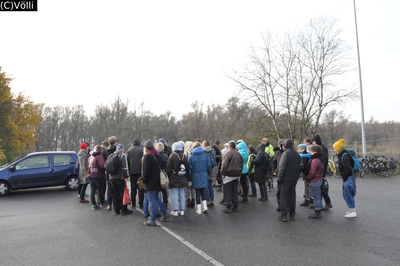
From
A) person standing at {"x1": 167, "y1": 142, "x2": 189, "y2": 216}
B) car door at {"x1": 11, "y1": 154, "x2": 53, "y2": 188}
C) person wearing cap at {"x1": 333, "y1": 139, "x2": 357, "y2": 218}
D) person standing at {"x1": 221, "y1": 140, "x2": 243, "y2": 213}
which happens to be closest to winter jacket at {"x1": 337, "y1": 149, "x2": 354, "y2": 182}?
person wearing cap at {"x1": 333, "y1": 139, "x2": 357, "y2": 218}

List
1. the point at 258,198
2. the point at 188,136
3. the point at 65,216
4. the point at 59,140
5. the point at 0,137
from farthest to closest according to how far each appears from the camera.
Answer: the point at 59,140, the point at 188,136, the point at 0,137, the point at 258,198, the point at 65,216

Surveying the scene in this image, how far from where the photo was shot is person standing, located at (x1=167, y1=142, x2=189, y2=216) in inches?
319

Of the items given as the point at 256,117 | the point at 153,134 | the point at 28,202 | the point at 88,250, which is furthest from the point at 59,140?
the point at 88,250

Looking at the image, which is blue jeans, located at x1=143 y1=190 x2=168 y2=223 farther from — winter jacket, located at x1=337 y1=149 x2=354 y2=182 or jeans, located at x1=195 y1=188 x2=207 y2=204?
winter jacket, located at x1=337 y1=149 x2=354 y2=182

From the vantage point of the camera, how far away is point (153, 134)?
59406 millimetres

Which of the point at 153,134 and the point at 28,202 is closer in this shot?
the point at 28,202

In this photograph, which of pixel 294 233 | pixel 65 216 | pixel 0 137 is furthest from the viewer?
pixel 0 137

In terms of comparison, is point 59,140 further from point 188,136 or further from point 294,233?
point 294,233

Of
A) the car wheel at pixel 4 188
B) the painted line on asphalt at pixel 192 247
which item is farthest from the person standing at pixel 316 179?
the car wheel at pixel 4 188

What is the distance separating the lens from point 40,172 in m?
12.8

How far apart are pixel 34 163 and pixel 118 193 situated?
648cm

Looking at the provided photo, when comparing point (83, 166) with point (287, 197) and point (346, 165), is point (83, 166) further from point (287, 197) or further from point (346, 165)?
point (346, 165)

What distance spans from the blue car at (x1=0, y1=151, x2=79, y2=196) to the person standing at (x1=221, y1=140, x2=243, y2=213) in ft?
25.9

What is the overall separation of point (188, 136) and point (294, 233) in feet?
189
